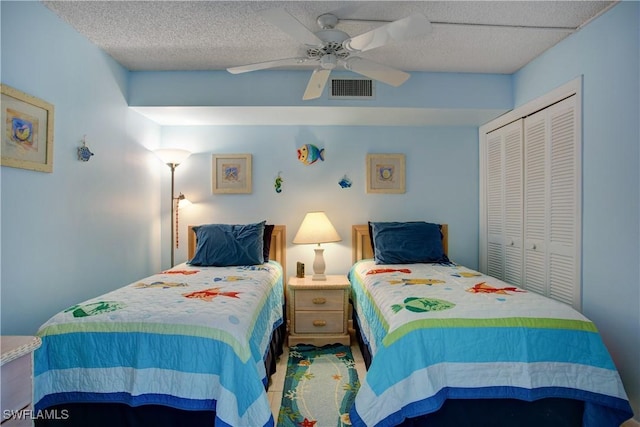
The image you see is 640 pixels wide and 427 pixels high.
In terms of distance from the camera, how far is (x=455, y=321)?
1.66m

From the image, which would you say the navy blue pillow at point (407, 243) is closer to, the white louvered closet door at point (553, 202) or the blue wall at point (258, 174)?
the blue wall at point (258, 174)

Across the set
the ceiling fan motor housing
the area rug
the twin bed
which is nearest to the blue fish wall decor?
the ceiling fan motor housing

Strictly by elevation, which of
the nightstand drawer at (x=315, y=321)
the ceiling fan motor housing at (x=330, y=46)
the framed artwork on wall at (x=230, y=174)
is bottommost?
the nightstand drawer at (x=315, y=321)

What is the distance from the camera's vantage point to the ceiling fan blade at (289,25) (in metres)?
1.63

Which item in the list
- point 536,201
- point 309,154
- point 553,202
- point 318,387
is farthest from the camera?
point 309,154

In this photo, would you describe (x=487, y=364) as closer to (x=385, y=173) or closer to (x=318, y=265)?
(x=318, y=265)

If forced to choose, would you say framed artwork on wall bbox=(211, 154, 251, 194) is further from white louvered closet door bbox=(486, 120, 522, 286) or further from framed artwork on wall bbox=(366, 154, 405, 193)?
white louvered closet door bbox=(486, 120, 522, 286)

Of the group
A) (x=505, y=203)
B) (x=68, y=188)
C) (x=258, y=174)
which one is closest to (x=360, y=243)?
(x=258, y=174)

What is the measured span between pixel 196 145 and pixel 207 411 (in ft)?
8.76

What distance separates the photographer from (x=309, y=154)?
3488 millimetres

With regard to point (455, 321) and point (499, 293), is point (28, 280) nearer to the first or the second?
point (455, 321)

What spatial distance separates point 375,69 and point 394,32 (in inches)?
19.8

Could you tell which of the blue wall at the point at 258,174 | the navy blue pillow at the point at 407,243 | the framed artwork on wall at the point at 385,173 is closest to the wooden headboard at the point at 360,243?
the blue wall at the point at 258,174

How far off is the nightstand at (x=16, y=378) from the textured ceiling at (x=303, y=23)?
184 cm
